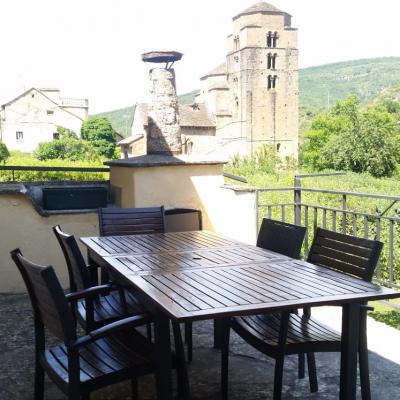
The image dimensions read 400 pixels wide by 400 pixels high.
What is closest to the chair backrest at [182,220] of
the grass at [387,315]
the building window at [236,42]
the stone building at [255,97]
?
the grass at [387,315]

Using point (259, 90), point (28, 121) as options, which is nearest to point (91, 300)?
point (28, 121)

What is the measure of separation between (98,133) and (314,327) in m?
53.2

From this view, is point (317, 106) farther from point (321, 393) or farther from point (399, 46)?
point (321, 393)

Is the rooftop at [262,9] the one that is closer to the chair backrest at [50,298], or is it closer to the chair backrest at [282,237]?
the chair backrest at [282,237]

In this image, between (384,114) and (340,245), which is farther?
(384,114)

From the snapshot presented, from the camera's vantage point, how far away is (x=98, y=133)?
177 feet

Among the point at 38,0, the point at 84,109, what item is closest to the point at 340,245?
the point at 38,0

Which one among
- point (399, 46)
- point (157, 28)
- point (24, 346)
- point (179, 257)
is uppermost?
point (399, 46)

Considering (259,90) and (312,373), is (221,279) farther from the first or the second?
(259,90)

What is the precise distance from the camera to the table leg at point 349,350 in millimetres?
2000

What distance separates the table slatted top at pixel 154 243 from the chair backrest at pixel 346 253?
1.90 feet

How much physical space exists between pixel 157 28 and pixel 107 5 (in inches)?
92.6

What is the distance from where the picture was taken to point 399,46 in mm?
66625

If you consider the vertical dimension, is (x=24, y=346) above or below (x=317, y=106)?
below
